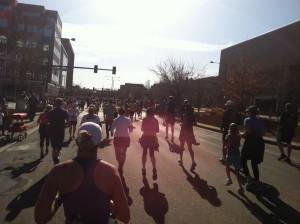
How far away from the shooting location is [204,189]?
9180 mm

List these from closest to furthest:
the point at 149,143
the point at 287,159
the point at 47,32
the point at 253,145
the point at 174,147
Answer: the point at 253,145 → the point at 149,143 → the point at 287,159 → the point at 174,147 → the point at 47,32

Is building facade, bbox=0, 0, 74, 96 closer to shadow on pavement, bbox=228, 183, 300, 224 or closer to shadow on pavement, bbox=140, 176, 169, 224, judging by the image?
shadow on pavement, bbox=140, 176, 169, 224

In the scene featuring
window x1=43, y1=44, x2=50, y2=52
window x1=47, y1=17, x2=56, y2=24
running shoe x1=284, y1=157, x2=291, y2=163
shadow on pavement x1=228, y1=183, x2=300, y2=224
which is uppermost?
window x1=47, y1=17, x2=56, y2=24

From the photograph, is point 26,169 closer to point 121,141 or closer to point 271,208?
point 121,141

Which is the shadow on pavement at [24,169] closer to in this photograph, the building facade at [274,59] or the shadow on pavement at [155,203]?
the shadow on pavement at [155,203]

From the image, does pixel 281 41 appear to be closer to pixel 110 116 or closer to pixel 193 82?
pixel 193 82

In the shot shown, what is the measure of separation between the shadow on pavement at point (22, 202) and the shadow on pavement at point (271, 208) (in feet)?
12.7

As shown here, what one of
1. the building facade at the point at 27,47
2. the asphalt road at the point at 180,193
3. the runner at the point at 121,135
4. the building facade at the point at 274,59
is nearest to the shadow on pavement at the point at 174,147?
the asphalt road at the point at 180,193

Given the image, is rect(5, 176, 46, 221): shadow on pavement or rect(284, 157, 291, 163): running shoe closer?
rect(5, 176, 46, 221): shadow on pavement

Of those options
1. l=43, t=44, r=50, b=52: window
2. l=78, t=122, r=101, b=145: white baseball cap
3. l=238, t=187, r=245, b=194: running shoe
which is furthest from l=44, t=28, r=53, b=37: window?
l=78, t=122, r=101, b=145: white baseball cap

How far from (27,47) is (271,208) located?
34.6 m

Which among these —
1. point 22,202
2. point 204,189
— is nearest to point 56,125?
point 22,202

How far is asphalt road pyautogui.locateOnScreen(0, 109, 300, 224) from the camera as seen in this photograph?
716cm

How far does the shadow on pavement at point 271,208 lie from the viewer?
723 centimetres
